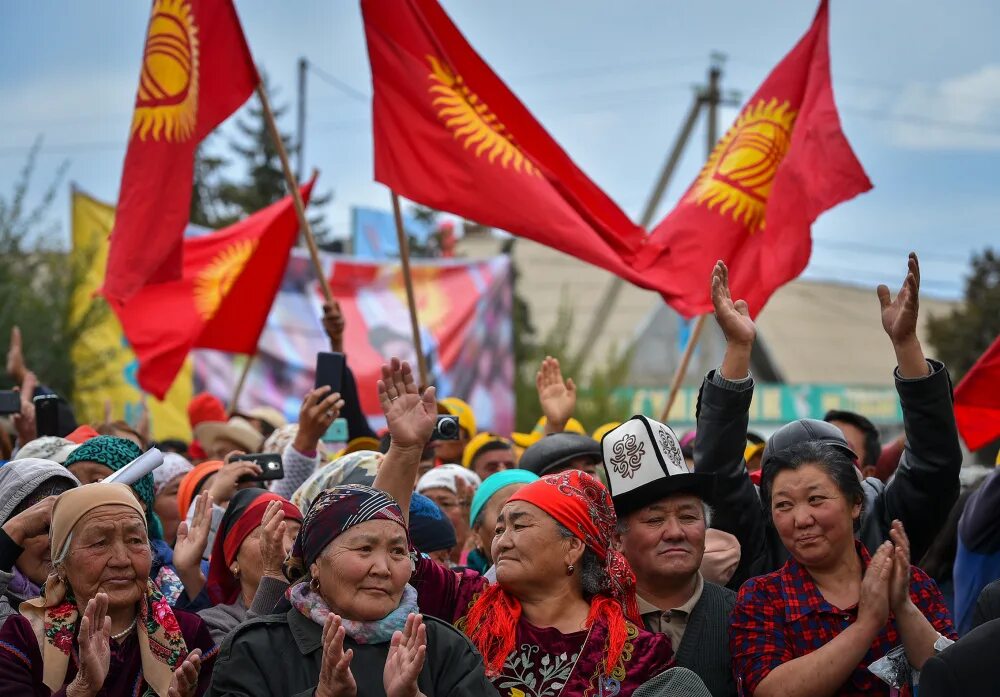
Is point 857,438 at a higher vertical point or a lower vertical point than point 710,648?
higher

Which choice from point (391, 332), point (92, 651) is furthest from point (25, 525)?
point (391, 332)

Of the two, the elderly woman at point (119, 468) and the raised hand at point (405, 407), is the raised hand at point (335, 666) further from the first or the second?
the elderly woman at point (119, 468)

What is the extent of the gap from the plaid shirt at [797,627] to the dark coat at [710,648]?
178 millimetres

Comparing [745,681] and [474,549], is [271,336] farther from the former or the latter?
[745,681]

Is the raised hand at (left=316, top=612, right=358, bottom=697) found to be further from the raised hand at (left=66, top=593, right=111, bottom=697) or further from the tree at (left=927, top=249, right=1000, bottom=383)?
the tree at (left=927, top=249, right=1000, bottom=383)

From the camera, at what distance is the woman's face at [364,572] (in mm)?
3611

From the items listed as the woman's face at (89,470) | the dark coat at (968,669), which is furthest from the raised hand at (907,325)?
the woman's face at (89,470)

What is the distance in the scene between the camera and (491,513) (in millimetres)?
5012

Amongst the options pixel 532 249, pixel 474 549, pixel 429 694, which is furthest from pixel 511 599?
pixel 532 249

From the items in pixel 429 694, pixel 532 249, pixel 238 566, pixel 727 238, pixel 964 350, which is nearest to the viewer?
pixel 429 694

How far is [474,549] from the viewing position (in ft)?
18.8

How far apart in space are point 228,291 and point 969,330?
86.9ft

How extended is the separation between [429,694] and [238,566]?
4.67ft

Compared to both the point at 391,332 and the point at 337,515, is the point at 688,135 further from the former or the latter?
the point at 337,515
